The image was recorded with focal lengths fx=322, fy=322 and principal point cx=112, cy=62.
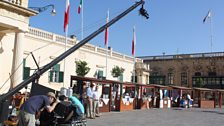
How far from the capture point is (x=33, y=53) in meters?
26.1

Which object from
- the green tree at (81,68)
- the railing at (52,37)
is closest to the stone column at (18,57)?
the railing at (52,37)

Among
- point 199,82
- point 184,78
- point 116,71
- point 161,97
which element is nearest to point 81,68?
point 116,71

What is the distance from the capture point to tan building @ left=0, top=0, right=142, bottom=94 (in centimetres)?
2030

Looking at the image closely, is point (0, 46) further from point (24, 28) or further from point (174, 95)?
point (174, 95)

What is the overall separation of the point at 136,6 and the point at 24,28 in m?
13.2

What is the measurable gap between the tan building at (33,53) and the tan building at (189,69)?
15.7 m

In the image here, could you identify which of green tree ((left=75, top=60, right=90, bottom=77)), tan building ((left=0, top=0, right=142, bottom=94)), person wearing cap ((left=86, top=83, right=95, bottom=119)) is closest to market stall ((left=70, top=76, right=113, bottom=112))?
person wearing cap ((left=86, top=83, right=95, bottom=119))

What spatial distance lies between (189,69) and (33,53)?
36.4 metres

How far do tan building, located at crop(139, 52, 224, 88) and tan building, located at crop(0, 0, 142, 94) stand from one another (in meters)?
15.7

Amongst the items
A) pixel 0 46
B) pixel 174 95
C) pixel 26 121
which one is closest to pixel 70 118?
pixel 26 121

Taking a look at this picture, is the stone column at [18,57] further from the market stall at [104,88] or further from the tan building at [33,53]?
the market stall at [104,88]

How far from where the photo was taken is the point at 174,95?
32938 millimetres

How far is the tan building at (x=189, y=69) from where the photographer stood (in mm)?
54156

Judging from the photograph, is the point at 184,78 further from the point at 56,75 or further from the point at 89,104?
the point at 89,104
